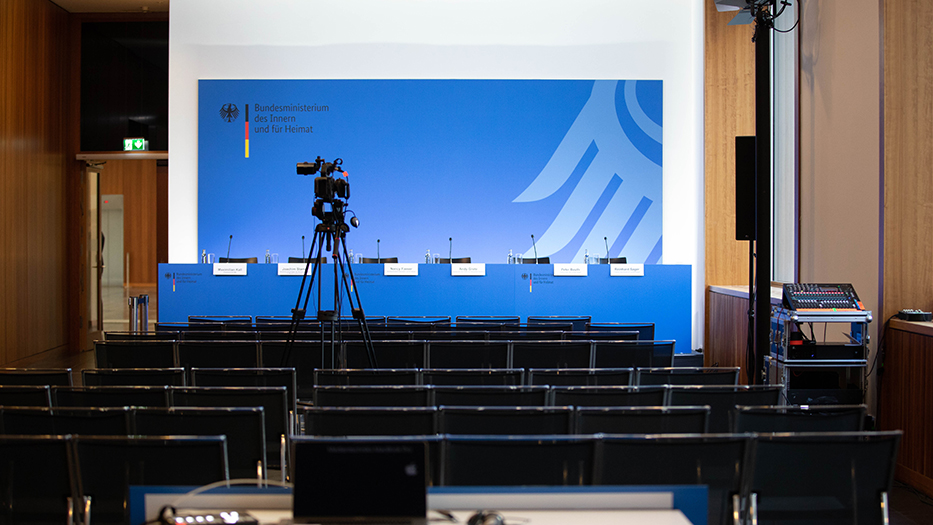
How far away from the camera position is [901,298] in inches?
173

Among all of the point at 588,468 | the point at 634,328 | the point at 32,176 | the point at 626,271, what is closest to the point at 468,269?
the point at 626,271

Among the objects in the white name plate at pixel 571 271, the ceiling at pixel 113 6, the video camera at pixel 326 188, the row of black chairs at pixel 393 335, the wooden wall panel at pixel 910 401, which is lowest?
the wooden wall panel at pixel 910 401

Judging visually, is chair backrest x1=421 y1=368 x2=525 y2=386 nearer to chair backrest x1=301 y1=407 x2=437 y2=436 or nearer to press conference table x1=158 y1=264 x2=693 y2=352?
chair backrest x1=301 y1=407 x2=437 y2=436

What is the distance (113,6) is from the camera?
372 inches

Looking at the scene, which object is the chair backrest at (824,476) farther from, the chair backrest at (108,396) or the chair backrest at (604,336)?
the chair backrest at (604,336)

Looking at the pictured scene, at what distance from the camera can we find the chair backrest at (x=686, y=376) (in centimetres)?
364

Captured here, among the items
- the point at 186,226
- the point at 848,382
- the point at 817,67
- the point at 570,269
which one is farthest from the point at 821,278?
the point at 186,226

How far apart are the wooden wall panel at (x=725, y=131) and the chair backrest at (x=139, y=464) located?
7192 mm

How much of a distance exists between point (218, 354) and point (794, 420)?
11.7ft

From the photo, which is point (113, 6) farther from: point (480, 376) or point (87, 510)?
point (87, 510)

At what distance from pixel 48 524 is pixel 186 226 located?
773cm

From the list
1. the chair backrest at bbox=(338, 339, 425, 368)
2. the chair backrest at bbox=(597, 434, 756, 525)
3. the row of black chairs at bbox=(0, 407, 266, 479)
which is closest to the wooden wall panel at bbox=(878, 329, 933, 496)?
the chair backrest at bbox=(597, 434, 756, 525)

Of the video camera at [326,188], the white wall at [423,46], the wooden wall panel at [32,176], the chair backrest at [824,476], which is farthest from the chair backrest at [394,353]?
the wooden wall panel at [32,176]

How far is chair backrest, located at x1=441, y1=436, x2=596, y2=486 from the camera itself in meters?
2.08
